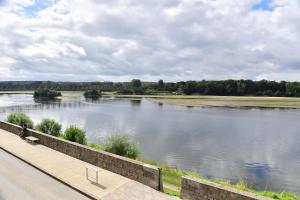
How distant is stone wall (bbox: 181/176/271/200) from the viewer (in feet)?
27.1

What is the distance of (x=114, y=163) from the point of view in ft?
40.4

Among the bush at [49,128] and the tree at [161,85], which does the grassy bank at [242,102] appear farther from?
the tree at [161,85]

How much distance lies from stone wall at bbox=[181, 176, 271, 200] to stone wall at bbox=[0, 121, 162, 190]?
1221 millimetres

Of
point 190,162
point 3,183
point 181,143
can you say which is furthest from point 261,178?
point 3,183

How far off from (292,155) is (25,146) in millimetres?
19442

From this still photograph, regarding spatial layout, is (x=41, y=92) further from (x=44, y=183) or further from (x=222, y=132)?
(x=44, y=183)

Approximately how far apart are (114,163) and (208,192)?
14.7 ft

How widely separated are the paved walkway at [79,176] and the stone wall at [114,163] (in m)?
0.20

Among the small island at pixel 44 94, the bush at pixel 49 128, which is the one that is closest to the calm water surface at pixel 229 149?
the bush at pixel 49 128

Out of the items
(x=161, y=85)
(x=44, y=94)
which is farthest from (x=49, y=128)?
(x=161, y=85)

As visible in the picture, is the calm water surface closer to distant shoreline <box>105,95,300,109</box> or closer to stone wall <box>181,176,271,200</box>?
stone wall <box>181,176,271,200</box>

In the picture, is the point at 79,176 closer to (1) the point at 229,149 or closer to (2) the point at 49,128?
(2) the point at 49,128

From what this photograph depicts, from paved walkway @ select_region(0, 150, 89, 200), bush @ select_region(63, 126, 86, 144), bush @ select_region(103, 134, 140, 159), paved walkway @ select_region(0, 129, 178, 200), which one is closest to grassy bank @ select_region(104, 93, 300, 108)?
bush @ select_region(63, 126, 86, 144)

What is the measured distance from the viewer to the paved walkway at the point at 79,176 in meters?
10.1
